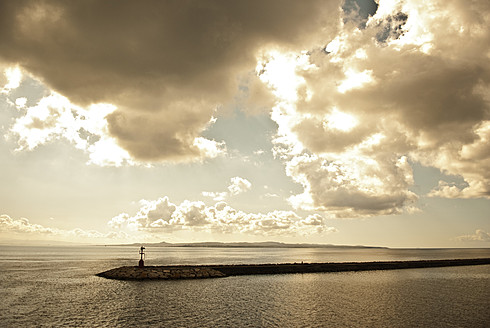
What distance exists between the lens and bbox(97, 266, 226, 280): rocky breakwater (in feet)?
181

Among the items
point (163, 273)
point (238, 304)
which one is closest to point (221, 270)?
point (163, 273)

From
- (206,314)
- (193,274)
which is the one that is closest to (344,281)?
(193,274)

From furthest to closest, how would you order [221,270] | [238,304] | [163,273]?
[221,270], [163,273], [238,304]

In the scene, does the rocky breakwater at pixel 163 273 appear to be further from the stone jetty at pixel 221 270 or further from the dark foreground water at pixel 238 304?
the dark foreground water at pixel 238 304

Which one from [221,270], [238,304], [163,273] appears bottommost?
[221,270]

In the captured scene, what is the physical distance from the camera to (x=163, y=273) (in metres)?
56.4

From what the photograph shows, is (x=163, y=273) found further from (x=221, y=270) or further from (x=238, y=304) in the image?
(x=238, y=304)

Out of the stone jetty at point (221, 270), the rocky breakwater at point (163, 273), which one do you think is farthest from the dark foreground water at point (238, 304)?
the stone jetty at point (221, 270)

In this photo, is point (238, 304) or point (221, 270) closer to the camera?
point (238, 304)

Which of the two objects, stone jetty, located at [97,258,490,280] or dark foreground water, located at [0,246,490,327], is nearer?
dark foreground water, located at [0,246,490,327]

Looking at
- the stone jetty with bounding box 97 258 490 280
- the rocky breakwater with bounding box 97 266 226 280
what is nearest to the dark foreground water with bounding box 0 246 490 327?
the rocky breakwater with bounding box 97 266 226 280

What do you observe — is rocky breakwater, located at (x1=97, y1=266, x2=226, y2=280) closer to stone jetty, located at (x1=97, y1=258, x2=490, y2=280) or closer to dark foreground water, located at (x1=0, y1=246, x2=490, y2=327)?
stone jetty, located at (x1=97, y1=258, x2=490, y2=280)

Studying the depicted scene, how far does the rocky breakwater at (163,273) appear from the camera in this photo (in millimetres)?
55094

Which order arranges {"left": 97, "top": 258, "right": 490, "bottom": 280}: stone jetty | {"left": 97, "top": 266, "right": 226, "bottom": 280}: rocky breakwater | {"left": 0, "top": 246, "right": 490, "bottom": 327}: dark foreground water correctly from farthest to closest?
{"left": 97, "top": 258, "right": 490, "bottom": 280}: stone jetty < {"left": 97, "top": 266, "right": 226, "bottom": 280}: rocky breakwater < {"left": 0, "top": 246, "right": 490, "bottom": 327}: dark foreground water
